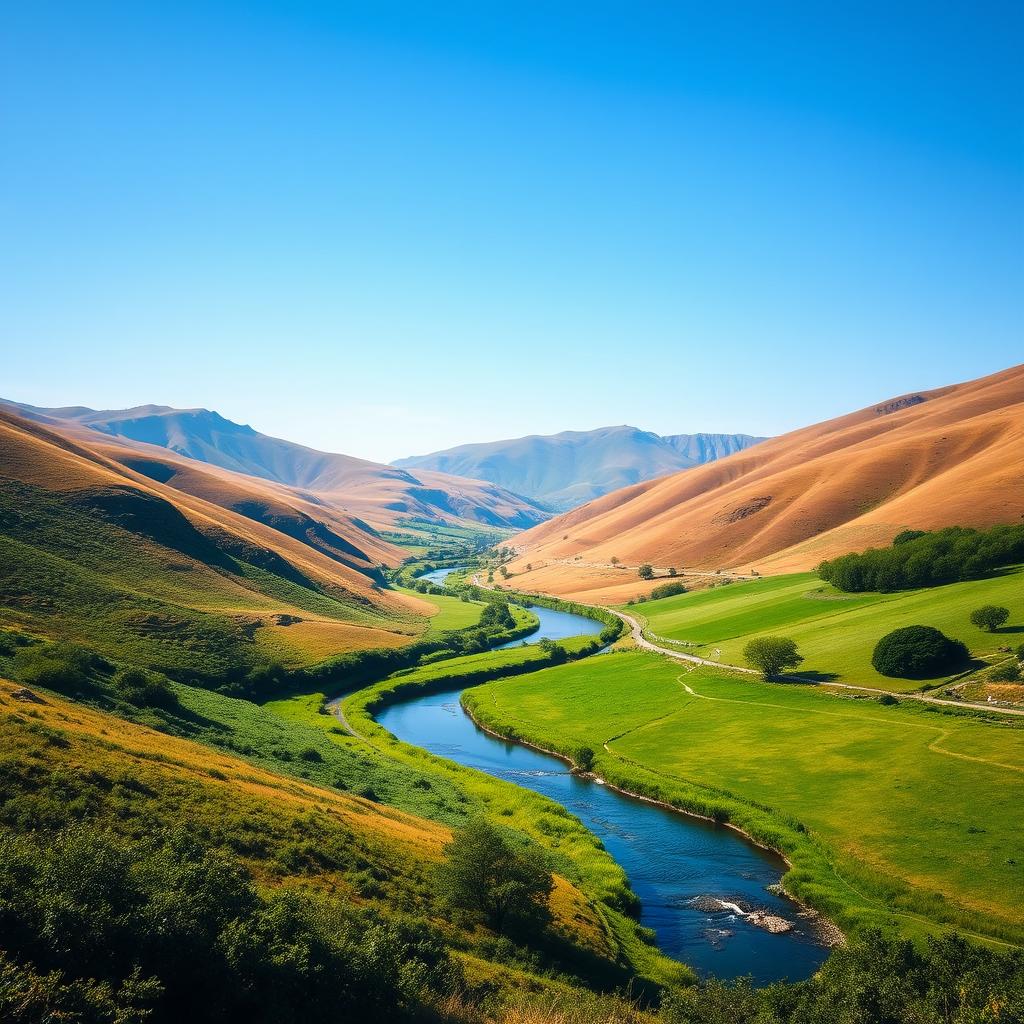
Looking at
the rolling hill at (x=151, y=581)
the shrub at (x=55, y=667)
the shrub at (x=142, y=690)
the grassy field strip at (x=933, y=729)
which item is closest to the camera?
the grassy field strip at (x=933, y=729)

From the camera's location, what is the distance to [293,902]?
21844mm

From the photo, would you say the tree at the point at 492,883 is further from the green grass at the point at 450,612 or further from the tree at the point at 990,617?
the green grass at the point at 450,612

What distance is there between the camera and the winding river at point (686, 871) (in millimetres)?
35938

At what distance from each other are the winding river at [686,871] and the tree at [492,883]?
939 centimetres

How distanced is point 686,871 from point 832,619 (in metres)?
62.7

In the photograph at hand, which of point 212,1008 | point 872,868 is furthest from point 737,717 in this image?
point 212,1008

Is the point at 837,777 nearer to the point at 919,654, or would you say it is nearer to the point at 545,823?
the point at 919,654

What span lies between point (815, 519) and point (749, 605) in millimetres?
68576

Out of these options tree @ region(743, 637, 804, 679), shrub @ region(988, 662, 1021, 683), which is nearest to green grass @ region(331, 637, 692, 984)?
tree @ region(743, 637, 804, 679)

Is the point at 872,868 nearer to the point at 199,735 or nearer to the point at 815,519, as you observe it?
the point at 199,735

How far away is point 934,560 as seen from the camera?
97.6m

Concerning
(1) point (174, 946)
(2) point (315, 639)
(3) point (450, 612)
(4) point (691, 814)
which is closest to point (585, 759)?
(4) point (691, 814)

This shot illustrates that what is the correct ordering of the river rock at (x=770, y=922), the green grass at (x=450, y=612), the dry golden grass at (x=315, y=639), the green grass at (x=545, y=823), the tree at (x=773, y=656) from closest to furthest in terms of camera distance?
the green grass at (x=545, y=823)
the river rock at (x=770, y=922)
the tree at (x=773, y=656)
the dry golden grass at (x=315, y=639)
the green grass at (x=450, y=612)

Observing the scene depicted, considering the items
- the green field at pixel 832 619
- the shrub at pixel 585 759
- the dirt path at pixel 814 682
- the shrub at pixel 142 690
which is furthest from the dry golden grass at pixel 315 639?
the green field at pixel 832 619
